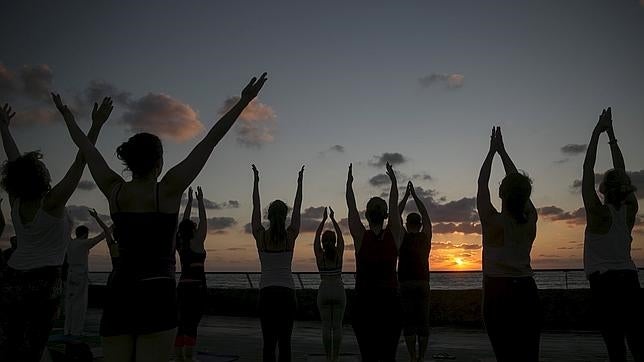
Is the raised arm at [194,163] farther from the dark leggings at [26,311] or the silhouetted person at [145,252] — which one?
the dark leggings at [26,311]

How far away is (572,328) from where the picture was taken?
12094 millimetres

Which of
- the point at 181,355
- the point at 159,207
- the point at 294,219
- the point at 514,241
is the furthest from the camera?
the point at 181,355

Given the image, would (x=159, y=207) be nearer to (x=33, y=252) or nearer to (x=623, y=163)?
(x=33, y=252)

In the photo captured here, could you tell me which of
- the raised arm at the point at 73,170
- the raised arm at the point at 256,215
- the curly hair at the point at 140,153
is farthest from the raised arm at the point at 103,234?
the curly hair at the point at 140,153

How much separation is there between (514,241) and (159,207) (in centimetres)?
243

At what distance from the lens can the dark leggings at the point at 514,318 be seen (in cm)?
353

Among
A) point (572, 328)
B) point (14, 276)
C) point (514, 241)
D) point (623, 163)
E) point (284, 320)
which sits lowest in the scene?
point (572, 328)

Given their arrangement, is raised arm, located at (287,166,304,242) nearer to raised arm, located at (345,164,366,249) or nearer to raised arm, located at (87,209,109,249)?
raised arm, located at (345,164,366,249)

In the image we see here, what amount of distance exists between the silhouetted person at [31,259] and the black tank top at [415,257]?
4.34 meters

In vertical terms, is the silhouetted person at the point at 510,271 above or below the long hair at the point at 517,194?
below

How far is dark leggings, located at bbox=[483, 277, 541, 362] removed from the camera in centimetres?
353

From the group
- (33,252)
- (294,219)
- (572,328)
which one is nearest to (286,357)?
(294,219)

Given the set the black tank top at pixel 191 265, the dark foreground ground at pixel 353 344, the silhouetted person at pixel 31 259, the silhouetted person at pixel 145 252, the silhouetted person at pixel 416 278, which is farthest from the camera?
the dark foreground ground at pixel 353 344

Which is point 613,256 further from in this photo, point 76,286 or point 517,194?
point 76,286
